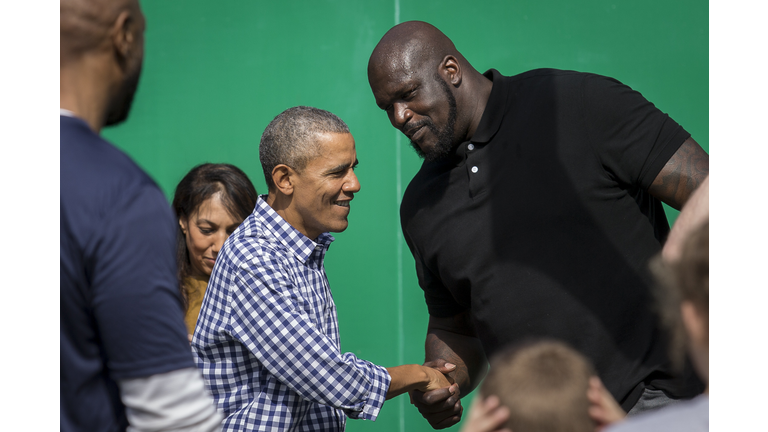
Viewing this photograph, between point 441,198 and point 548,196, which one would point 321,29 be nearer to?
point 441,198

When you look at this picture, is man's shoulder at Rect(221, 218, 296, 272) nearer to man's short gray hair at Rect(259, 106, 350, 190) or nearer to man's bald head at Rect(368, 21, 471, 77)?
man's short gray hair at Rect(259, 106, 350, 190)

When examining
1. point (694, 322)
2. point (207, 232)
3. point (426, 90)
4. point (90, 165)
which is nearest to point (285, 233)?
point (426, 90)

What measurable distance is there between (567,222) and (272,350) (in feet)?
3.46

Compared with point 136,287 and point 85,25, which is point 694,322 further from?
point 85,25

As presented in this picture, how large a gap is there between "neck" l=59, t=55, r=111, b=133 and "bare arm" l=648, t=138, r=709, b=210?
162 centimetres

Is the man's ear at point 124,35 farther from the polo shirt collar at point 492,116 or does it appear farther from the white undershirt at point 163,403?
the polo shirt collar at point 492,116

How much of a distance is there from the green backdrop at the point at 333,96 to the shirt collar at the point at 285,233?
145 cm

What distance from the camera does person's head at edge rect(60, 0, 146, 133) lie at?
102cm

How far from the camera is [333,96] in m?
3.50

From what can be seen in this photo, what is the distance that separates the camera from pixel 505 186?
7.11ft

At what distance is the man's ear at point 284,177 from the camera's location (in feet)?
7.11

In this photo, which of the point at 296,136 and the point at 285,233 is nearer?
the point at 285,233

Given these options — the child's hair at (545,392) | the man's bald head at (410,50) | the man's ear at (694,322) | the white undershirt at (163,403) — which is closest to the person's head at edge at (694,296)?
the man's ear at (694,322)

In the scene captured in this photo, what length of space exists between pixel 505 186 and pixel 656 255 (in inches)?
21.5
